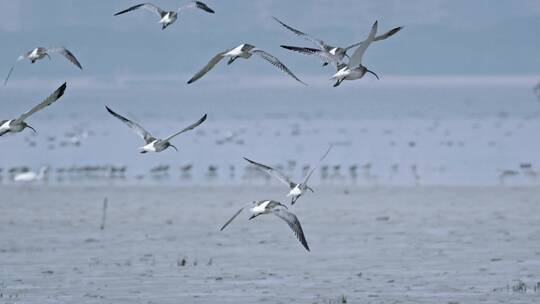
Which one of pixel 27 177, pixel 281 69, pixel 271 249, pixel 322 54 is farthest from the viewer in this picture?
pixel 27 177

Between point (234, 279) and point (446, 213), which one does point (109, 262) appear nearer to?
point (234, 279)

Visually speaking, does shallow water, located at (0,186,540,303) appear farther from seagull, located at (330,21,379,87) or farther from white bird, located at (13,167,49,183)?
seagull, located at (330,21,379,87)

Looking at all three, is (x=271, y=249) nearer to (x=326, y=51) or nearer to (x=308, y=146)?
(x=326, y=51)

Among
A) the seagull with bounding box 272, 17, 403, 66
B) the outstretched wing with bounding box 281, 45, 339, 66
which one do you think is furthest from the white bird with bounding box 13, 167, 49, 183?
the outstretched wing with bounding box 281, 45, 339, 66

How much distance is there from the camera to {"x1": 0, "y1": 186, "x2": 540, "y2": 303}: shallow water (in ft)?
75.3

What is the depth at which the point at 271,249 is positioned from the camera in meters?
28.5

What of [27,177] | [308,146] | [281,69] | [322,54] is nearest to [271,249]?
[322,54]

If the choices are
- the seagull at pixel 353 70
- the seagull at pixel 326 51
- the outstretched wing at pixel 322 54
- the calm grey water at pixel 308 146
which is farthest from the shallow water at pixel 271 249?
the seagull at pixel 353 70

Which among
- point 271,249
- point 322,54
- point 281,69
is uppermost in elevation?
point 322,54

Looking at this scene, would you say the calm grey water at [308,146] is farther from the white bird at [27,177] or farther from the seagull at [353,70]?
the seagull at [353,70]

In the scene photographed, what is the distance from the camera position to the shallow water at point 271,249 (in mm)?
22938

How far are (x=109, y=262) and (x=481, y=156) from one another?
3444 cm

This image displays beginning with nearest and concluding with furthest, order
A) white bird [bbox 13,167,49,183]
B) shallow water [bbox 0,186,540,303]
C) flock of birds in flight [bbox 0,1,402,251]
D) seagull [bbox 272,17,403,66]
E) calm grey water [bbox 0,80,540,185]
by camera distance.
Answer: flock of birds in flight [bbox 0,1,402,251] → seagull [bbox 272,17,403,66] → shallow water [bbox 0,186,540,303] → white bird [bbox 13,167,49,183] → calm grey water [bbox 0,80,540,185]

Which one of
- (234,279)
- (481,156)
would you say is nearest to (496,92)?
(481,156)
